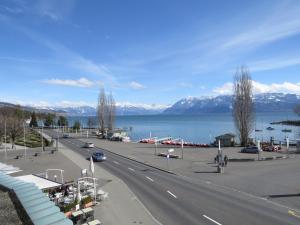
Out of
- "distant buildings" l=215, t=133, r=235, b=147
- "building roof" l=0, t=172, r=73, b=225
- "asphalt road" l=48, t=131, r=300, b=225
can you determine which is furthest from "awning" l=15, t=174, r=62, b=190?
"distant buildings" l=215, t=133, r=235, b=147

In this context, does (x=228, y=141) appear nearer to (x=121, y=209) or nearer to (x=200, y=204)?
(x=200, y=204)

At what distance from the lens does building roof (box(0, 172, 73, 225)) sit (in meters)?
12.7

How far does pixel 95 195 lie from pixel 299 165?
2696 cm

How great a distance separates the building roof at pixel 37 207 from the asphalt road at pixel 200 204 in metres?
8.43

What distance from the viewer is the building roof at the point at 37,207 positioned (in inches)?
499

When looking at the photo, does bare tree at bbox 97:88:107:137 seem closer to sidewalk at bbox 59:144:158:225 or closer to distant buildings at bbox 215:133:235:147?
distant buildings at bbox 215:133:235:147

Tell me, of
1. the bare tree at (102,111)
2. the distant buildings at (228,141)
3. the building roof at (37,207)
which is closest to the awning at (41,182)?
the building roof at (37,207)

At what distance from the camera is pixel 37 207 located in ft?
46.3

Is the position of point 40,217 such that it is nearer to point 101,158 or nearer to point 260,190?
point 260,190

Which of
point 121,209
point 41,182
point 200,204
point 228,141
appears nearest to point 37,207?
point 121,209

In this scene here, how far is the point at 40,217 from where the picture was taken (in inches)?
505

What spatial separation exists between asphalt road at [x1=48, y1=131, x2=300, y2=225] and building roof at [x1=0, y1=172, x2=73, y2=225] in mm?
8435

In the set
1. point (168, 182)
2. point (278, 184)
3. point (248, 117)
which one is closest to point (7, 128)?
point (248, 117)

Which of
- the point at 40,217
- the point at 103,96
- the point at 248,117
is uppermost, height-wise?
the point at 103,96
